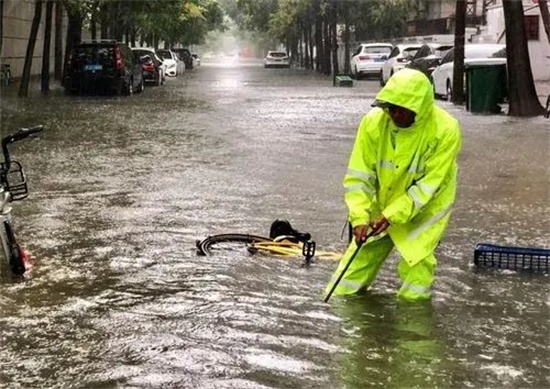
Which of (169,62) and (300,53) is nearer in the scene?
(169,62)

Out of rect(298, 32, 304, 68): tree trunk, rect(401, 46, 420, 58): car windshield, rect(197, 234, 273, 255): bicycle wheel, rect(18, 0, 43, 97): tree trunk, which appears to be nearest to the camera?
rect(197, 234, 273, 255): bicycle wheel

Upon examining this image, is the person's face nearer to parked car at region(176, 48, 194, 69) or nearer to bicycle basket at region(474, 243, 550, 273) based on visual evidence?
bicycle basket at region(474, 243, 550, 273)

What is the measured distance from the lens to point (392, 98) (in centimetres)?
539

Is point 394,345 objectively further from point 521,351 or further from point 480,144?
point 480,144

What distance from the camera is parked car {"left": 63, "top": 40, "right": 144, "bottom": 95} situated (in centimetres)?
2841

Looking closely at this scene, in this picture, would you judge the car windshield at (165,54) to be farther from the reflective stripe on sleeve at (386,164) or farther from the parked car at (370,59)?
the reflective stripe on sleeve at (386,164)

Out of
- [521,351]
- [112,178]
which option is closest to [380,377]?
[521,351]

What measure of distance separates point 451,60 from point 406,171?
21484 mm

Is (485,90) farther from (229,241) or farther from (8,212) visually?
(8,212)

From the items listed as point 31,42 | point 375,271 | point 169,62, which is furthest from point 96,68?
point 375,271

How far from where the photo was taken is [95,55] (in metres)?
28.4

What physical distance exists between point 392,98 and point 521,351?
1.49m

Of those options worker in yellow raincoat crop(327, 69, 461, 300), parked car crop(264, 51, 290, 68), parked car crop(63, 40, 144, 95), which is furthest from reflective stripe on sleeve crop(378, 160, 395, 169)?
parked car crop(264, 51, 290, 68)

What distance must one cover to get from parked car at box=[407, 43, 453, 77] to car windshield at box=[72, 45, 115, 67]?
341 inches
